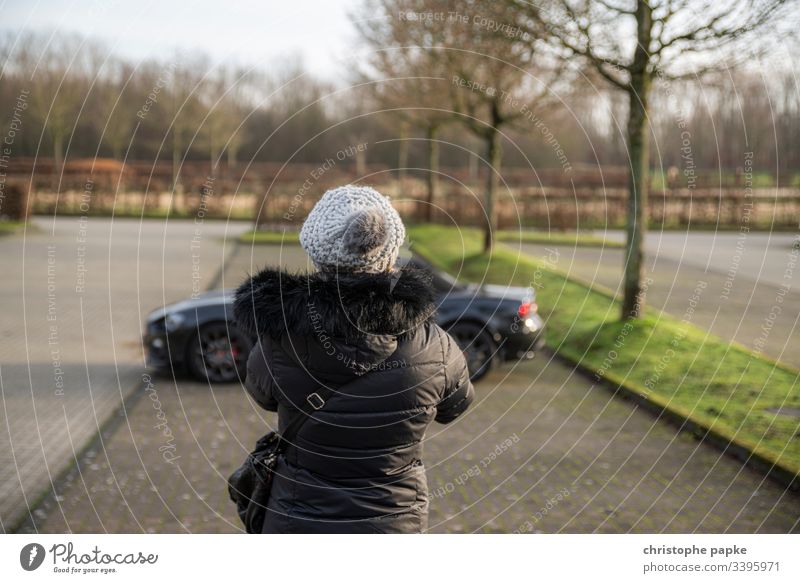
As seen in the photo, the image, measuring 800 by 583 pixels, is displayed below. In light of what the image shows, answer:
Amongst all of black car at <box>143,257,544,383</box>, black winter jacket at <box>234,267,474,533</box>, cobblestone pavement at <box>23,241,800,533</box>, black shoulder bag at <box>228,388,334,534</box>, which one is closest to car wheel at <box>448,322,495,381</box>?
black car at <box>143,257,544,383</box>

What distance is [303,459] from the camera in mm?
3053

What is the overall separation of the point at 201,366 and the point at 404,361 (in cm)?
724

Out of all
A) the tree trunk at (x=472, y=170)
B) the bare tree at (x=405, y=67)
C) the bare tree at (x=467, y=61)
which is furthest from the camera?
the tree trunk at (x=472, y=170)

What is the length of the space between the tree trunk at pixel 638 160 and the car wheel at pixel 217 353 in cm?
497

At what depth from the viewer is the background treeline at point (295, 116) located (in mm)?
9281

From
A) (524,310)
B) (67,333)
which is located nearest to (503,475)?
(524,310)

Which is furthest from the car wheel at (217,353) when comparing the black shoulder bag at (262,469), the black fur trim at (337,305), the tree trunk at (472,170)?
the tree trunk at (472,170)

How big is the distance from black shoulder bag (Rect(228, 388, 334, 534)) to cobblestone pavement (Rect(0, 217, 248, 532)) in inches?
115

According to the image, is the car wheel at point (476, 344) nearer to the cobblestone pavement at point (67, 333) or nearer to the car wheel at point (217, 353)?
the car wheel at point (217, 353)

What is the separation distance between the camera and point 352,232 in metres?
2.89

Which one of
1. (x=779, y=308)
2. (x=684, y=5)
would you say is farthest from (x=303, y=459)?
(x=779, y=308)

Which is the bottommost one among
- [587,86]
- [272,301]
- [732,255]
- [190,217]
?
[190,217]
